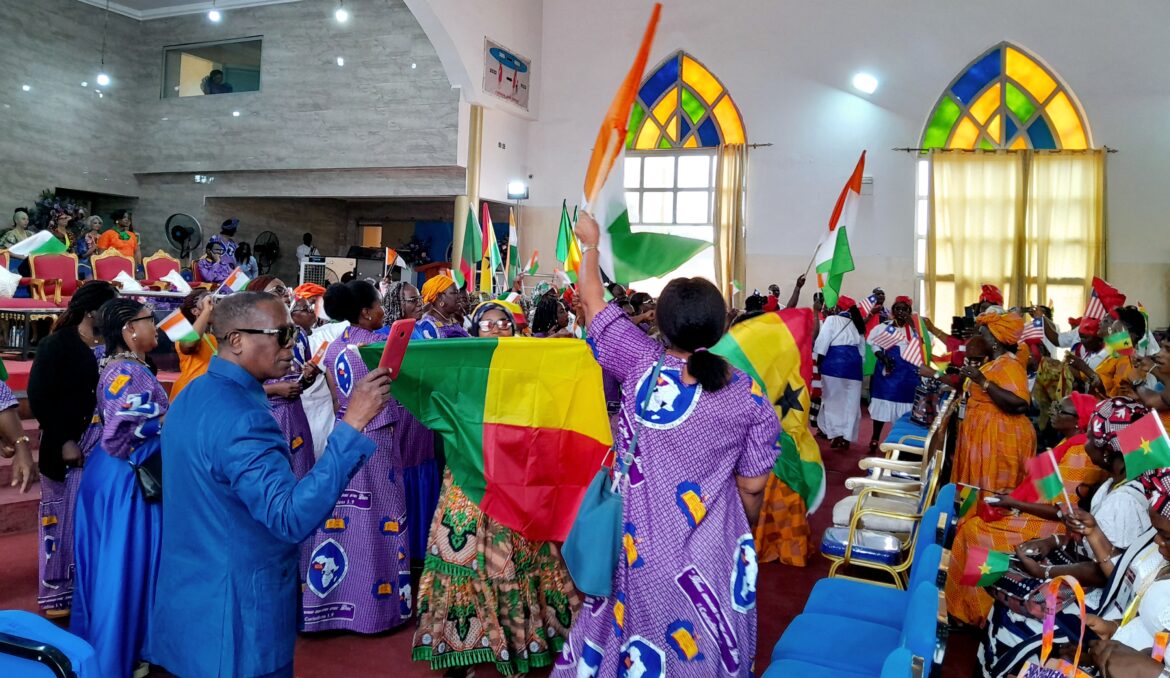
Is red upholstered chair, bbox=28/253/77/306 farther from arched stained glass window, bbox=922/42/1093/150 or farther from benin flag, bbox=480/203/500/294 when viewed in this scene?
arched stained glass window, bbox=922/42/1093/150

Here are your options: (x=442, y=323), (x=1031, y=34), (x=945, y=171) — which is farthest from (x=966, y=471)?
(x=1031, y=34)

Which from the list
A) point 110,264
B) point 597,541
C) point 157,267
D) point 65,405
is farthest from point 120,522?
point 157,267

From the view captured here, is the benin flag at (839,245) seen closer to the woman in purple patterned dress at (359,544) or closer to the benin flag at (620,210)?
the benin flag at (620,210)

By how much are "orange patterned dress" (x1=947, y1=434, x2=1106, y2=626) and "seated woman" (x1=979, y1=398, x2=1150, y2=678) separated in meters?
0.38

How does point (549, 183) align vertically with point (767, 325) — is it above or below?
above

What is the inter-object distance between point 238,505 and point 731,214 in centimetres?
1213

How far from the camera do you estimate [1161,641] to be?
5.64ft

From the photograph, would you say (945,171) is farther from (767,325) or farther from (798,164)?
(767,325)

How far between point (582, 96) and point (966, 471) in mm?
10972

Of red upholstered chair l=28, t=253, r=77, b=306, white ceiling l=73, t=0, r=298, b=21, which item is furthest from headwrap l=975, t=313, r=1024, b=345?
white ceiling l=73, t=0, r=298, b=21

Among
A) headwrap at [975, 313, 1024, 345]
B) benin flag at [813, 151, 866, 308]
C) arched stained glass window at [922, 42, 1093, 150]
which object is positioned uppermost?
arched stained glass window at [922, 42, 1093, 150]

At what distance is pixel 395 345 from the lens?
2.30m

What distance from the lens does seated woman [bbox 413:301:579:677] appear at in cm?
321

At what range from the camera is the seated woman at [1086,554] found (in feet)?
8.13
